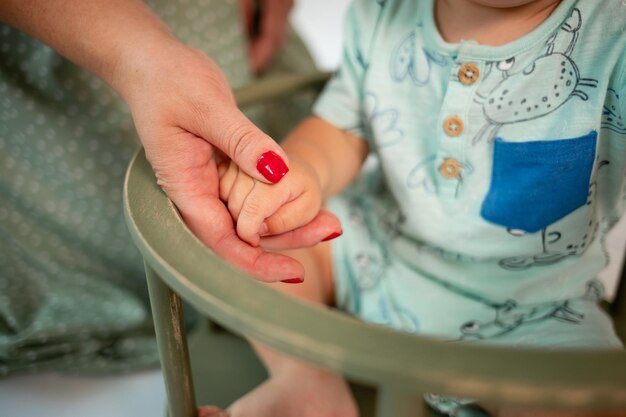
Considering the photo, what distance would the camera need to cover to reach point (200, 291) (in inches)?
12.5

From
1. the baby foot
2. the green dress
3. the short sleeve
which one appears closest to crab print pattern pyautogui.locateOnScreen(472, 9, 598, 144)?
the short sleeve

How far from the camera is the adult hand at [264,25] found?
2.61 feet

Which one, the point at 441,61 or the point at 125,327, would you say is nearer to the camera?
the point at 441,61

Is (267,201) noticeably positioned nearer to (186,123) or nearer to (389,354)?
(186,123)

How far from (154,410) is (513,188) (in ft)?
1.19

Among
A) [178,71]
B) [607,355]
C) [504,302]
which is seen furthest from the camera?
[504,302]

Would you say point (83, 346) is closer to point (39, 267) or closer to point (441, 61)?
point (39, 267)

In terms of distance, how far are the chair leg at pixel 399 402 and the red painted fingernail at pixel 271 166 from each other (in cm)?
18

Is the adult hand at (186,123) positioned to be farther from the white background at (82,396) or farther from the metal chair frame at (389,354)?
the white background at (82,396)

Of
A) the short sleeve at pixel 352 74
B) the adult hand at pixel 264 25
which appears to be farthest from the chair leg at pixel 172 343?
the adult hand at pixel 264 25

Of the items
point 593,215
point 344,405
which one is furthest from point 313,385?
point 593,215

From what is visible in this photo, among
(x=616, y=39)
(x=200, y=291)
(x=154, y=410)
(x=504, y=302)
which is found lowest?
(x=154, y=410)

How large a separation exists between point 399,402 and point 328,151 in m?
0.32

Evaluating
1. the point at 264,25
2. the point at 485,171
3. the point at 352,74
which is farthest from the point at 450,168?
the point at 264,25
